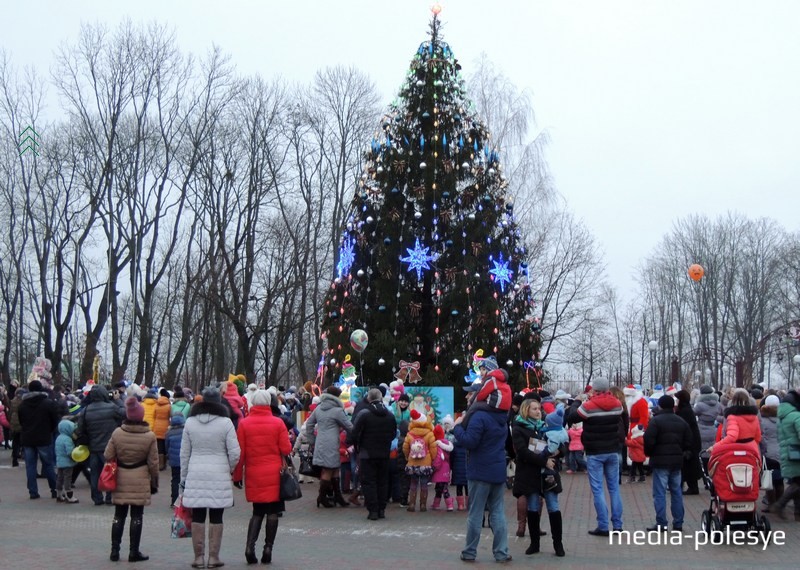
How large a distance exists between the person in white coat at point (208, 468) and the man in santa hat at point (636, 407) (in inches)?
458

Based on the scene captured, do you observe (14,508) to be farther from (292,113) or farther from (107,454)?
(292,113)

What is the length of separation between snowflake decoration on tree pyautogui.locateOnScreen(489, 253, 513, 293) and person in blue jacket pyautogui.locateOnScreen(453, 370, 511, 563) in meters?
12.0

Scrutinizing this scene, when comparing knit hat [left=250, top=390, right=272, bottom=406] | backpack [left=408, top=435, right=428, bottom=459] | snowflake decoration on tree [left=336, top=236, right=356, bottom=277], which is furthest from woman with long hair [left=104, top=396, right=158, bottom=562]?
snowflake decoration on tree [left=336, top=236, right=356, bottom=277]

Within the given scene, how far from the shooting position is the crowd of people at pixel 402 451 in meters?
9.80

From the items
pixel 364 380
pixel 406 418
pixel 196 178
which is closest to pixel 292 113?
pixel 196 178

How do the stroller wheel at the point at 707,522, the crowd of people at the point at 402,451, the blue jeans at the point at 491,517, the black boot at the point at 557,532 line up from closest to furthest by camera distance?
1. the crowd of people at the point at 402,451
2. the blue jeans at the point at 491,517
3. the black boot at the point at 557,532
4. the stroller wheel at the point at 707,522

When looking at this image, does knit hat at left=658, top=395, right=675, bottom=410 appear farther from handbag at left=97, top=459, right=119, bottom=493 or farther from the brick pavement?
handbag at left=97, top=459, right=119, bottom=493

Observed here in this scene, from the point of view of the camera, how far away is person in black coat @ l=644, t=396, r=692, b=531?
12.2 meters

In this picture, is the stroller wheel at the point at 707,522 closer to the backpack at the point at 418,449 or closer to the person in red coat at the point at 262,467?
the backpack at the point at 418,449

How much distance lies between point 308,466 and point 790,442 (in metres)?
8.77

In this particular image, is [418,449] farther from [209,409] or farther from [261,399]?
[209,409]

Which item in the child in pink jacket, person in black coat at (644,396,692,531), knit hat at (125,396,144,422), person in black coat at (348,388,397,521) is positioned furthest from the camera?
the child in pink jacket

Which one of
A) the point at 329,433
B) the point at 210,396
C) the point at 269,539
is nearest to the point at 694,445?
the point at 329,433

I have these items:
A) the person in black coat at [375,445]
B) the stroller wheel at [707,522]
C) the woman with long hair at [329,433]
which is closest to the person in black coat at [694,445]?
the stroller wheel at [707,522]
